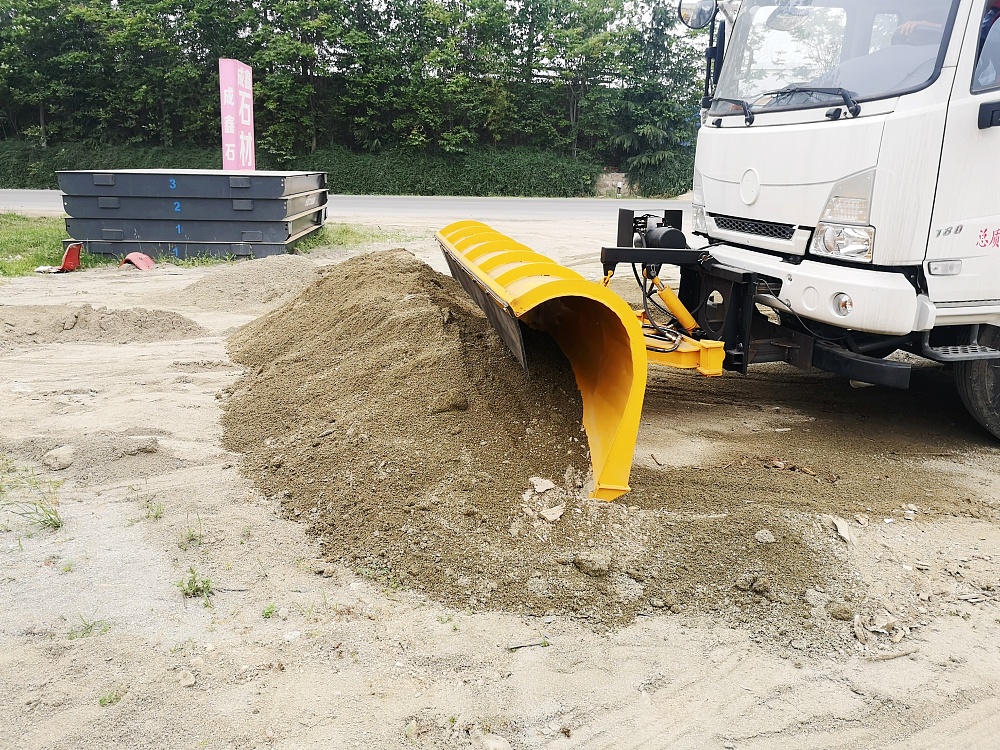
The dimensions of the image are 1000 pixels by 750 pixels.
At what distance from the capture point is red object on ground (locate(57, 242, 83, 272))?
10.6 m

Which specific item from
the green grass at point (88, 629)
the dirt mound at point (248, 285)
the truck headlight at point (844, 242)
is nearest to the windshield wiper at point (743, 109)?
the truck headlight at point (844, 242)

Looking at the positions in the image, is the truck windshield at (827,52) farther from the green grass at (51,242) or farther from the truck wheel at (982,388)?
the green grass at (51,242)

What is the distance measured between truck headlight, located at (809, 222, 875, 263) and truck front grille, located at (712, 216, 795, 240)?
0.19 meters

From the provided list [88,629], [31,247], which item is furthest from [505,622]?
[31,247]

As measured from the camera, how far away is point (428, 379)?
466cm

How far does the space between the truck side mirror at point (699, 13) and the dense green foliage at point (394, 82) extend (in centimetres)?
2330

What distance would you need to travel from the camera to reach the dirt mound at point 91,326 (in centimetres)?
700

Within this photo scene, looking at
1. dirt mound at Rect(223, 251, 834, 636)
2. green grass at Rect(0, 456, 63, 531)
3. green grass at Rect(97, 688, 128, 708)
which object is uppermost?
dirt mound at Rect(223, 251, 834, 636)

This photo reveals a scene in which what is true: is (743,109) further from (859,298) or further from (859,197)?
(859,298)

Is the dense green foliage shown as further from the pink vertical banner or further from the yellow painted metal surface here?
the yellow painted metal surface

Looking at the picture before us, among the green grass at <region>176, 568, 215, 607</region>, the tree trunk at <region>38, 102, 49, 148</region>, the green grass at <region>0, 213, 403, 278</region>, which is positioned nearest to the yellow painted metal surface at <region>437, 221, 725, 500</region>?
the green grass at <region>176, 568, 215, 607</region>

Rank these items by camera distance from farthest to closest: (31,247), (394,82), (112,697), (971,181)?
(394,82), (31,247), (971,181), (112,697)

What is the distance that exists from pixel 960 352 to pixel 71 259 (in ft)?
34.1

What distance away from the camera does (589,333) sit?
4.47 meters
